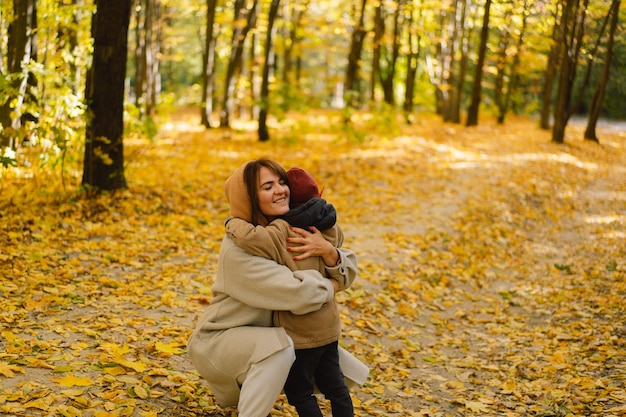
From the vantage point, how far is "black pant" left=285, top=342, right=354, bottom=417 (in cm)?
332

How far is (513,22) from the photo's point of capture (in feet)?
87.7

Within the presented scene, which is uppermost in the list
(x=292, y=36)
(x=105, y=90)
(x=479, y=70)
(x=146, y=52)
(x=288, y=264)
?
(x=292, y=36)

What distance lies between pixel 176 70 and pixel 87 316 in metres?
39.2

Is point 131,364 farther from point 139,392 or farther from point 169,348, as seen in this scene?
point 169,348

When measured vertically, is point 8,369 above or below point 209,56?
below

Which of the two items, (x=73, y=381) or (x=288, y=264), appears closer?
(x=288, y=264)

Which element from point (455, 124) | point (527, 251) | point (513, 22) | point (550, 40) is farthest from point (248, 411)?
point (513, 22)

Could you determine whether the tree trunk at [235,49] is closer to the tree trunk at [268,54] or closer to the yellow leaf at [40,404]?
the tree trunk at [268,54]

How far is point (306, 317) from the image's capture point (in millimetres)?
3275

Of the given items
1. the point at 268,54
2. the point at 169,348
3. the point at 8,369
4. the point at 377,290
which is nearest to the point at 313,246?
the point at 169,348

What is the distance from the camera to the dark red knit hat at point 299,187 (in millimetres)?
3436

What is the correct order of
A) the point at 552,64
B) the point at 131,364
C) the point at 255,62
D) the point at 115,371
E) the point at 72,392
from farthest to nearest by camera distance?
the point at 255,62 < the point at 552,64 < the point at 131,364 < the point at 115,371 < the point at 72,392

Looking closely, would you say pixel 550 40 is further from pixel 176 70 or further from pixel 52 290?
pixel 176 70

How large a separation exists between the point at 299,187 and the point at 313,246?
0.37 meters
